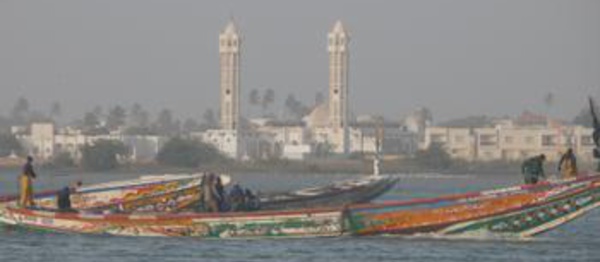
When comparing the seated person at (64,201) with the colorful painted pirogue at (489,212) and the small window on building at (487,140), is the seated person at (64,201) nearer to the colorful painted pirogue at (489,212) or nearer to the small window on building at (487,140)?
the colorful painted pirogue at (489,212)

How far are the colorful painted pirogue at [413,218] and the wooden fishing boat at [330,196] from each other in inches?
223

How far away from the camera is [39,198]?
4878cm

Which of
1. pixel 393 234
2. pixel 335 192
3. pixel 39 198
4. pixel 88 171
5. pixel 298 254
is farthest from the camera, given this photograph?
pixel 88 171

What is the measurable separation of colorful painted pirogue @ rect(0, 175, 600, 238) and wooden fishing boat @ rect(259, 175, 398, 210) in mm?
5656

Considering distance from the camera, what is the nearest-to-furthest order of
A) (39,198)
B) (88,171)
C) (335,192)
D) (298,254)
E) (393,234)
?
1. (298,254)
2. (393,234)
3. (39,198)
4. (335,192)
5. (88,171)

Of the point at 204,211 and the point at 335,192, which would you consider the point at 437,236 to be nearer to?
the point at 204,211

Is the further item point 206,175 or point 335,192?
point 335,192

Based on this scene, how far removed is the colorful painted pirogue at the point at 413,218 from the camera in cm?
4166

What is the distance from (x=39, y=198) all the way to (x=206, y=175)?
5513mm

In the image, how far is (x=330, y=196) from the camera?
52812 mm

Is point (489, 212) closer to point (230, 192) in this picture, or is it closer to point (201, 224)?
point (201, 224)

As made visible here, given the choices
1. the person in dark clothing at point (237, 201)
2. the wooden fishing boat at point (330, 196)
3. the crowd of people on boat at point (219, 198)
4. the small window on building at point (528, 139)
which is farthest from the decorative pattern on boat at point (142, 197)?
the small window on building at point (528, 139)

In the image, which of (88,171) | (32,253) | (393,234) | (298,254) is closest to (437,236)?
(393,234)

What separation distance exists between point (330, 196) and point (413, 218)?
34.2 feet
